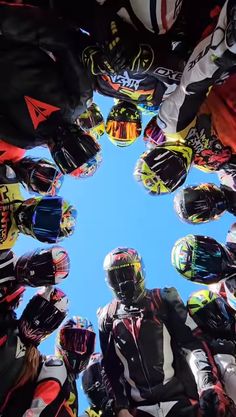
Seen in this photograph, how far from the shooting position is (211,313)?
9.94 feet

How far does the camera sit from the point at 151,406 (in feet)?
10.1

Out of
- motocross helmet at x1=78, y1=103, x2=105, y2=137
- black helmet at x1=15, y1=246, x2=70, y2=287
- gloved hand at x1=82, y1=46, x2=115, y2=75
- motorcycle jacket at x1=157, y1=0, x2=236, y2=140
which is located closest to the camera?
motorcycle jacket at x1=157, y1=0, x2=236, y2=140

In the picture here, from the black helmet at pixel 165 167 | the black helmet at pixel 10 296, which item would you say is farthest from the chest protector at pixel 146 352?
the black helmet at pixel 165 167

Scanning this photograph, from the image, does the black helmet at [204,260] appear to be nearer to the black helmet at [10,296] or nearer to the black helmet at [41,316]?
the black helmet at [41,316]

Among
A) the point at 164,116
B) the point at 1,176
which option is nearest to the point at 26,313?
the point at 1,176

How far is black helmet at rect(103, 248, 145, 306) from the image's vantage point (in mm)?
3072

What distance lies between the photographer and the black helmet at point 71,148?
8.98 ft

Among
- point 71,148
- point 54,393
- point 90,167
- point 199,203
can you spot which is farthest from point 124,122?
point 54,393

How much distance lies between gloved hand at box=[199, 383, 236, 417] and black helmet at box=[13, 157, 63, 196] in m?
1.48

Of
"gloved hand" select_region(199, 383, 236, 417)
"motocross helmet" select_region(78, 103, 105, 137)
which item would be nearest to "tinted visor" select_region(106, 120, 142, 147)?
"motocross helmet" select_region(78, 103, 105, 137)

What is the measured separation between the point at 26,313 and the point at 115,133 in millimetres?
1290

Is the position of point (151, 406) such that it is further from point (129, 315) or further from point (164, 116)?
point (164, 116)

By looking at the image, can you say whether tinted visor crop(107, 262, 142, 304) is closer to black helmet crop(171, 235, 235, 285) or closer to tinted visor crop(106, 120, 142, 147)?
black helmet crop(171, 235, 235, 285)

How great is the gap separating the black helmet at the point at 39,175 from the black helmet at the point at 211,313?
1.15 meters
